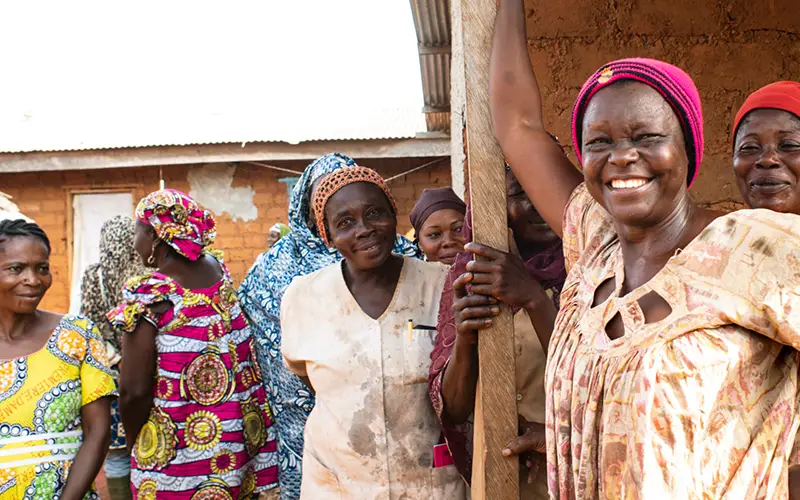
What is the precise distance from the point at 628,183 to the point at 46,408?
228 cm

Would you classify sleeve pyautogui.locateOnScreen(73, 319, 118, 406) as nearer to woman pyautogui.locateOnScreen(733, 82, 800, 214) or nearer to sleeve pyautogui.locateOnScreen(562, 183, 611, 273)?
sleeve pyautogui.locateOnScreen(562, 183, 611, 273)

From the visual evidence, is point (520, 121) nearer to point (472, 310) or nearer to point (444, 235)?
point (472, 310)

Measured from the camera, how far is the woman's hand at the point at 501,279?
1.84m

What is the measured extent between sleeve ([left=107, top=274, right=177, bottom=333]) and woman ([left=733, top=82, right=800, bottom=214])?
2584 mm

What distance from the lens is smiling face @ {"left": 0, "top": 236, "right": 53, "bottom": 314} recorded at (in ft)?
8.79

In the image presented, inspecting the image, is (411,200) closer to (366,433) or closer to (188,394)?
(188,394)

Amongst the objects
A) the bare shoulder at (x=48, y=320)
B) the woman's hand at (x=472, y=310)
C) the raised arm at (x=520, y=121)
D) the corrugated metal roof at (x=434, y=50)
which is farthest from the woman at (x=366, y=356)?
the corrugated metal roof at (x=434, y=50)

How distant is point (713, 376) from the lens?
1.26 metres

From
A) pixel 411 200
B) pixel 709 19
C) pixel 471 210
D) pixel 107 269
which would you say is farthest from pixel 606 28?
pixel 411 200

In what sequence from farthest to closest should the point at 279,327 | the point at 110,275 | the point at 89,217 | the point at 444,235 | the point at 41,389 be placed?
the point at 89,217 → the point at 110,275 → the point at 279,327 → the point at 444,235 → the point at 41,389

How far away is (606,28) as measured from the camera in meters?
Result: 3.43

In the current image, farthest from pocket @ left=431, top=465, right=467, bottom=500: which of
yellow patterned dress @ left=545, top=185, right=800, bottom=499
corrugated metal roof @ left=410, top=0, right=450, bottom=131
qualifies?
corrugated metal roof @ left=410, top=0, right=450, bottom=131

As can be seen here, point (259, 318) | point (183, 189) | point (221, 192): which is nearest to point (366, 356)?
point (259, 318)

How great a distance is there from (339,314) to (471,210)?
76 centimetres
